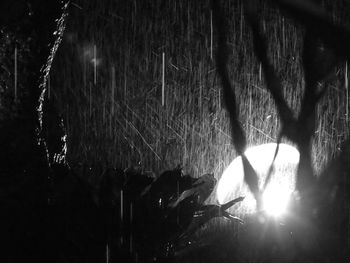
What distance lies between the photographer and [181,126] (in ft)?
38.5

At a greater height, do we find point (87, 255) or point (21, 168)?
point (21, 168)

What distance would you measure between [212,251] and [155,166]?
8.97 meters

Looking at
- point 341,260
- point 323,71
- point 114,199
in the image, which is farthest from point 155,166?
point 114,199

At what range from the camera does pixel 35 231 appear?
2.42 metres

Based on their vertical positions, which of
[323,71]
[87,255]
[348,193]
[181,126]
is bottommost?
[87,255]

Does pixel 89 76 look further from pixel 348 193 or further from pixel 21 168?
pixel 21 168

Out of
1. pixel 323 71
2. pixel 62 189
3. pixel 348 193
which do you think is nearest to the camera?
pixel 62 189

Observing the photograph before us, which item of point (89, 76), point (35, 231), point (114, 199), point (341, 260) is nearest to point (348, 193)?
point (341, 260)

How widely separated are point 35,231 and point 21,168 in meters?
0.32

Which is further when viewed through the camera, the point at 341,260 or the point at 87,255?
the point at 341,260

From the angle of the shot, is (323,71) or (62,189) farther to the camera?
(323,71)

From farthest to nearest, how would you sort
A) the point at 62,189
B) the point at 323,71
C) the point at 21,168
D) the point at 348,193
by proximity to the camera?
the point at 323,71 < the point at 348,193 < the point at 62,189 < the point at 21,168

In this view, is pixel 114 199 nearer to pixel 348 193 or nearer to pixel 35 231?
pixel 35 231

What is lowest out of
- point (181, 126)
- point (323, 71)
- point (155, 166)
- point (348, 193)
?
point (348, 193)
